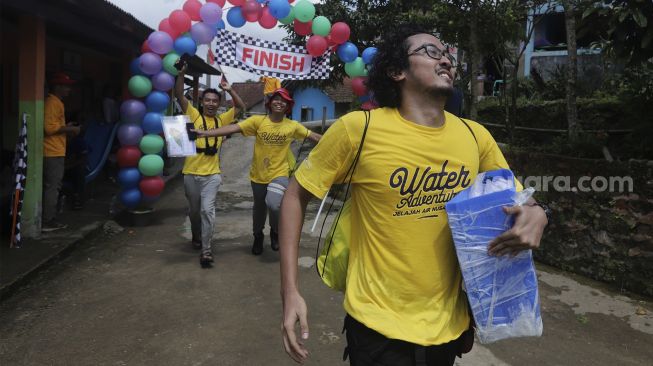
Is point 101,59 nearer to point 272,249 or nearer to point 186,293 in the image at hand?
point 272,249

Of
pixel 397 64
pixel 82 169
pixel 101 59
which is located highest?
pixel 101 59

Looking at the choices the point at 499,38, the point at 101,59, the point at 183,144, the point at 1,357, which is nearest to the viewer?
the point at 1,357

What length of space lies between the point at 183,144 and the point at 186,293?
164 centimetres

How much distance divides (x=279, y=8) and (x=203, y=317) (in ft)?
14.4

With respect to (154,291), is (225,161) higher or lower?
higher

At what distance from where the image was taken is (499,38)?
9625 mm

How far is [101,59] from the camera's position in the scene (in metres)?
10.9

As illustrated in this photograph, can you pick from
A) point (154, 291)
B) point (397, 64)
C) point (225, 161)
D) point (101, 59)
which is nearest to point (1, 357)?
point (154, 291)

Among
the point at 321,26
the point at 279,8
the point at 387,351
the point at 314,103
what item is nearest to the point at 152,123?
the point at 279,8

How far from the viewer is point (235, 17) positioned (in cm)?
697

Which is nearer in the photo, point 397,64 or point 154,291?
point 397,64

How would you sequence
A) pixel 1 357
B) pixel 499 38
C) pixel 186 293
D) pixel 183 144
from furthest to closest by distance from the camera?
pixel 499 38 < pixel 183 144 < pixel 186 293 < pixel 1 357

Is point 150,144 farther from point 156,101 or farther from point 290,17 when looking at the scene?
point 290,17

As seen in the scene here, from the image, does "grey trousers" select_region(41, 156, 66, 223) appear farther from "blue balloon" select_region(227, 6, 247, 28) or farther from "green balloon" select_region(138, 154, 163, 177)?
"blue balloon" select_region(227, 6, 247, 28)
